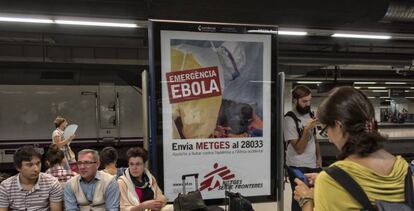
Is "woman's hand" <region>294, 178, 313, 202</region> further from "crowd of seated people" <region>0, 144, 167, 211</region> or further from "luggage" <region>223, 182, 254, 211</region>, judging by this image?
"crowd of seated people" <region>0, 144, 167, 211</region>

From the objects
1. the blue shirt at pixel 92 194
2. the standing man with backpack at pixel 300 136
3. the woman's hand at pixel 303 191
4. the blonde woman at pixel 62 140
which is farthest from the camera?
the blonde woman at pixel 62 140

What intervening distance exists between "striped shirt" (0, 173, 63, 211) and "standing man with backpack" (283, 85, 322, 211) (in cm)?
225

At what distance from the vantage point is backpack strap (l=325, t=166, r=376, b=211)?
1.13 m

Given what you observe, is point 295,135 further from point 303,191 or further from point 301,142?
point 303,191

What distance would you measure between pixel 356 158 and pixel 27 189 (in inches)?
117

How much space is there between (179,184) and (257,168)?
2.50ft

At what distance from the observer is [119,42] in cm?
1124

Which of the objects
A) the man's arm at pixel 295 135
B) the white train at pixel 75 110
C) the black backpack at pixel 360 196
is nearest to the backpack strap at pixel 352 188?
the black backpack at pixel 360 196

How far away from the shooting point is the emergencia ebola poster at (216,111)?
336cm

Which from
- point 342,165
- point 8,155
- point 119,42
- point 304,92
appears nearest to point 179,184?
point 304,92

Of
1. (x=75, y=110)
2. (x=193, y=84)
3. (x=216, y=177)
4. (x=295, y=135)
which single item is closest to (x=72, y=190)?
(x=216, y=177)

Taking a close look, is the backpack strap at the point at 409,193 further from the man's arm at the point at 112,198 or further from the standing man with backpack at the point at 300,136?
the man's arm at the point at 112,198

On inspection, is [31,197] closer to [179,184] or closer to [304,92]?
[179,184]

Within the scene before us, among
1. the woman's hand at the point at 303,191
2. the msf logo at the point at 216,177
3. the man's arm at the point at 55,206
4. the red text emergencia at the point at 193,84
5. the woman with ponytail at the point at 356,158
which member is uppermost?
the red text emergencia at the point at 193,84
